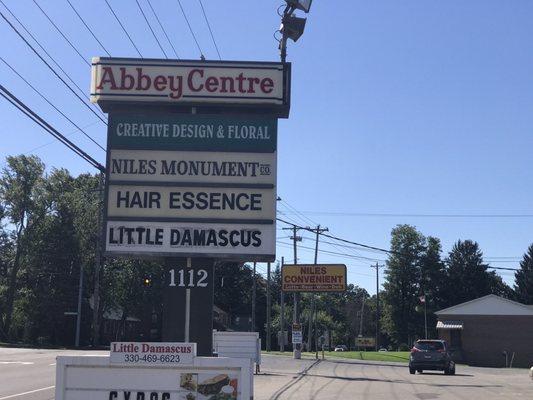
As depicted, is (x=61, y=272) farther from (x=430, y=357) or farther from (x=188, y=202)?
(x=188, y=202)

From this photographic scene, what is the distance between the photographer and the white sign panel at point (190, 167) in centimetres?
1120

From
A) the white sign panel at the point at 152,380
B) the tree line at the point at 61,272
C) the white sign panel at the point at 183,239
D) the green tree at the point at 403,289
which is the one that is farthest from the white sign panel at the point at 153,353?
the green tree at the point at 403,289

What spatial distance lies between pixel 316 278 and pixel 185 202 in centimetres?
3345

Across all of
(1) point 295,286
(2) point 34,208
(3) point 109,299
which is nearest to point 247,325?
(3) point 109,299

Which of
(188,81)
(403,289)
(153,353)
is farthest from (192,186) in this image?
(403,289)

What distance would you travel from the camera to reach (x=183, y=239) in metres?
11.0

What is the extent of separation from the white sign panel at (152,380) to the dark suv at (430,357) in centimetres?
2364

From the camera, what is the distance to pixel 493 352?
5366cm

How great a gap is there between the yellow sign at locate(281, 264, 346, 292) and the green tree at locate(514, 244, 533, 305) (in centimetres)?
5443

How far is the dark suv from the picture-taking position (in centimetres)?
2978

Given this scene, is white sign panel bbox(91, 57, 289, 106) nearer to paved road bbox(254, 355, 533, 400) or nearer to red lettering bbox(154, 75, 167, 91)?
red lettering bbox(154, 75, 167, 91)

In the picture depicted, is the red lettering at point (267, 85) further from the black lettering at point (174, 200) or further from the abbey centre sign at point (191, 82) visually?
the black lettering at point (174, 200)

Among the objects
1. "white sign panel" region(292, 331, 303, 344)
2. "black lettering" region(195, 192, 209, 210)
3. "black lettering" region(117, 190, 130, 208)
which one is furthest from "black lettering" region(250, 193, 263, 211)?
"white sign panel" region(292, 331, 303, 344)

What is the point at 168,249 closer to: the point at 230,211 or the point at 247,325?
the point at 230,211
